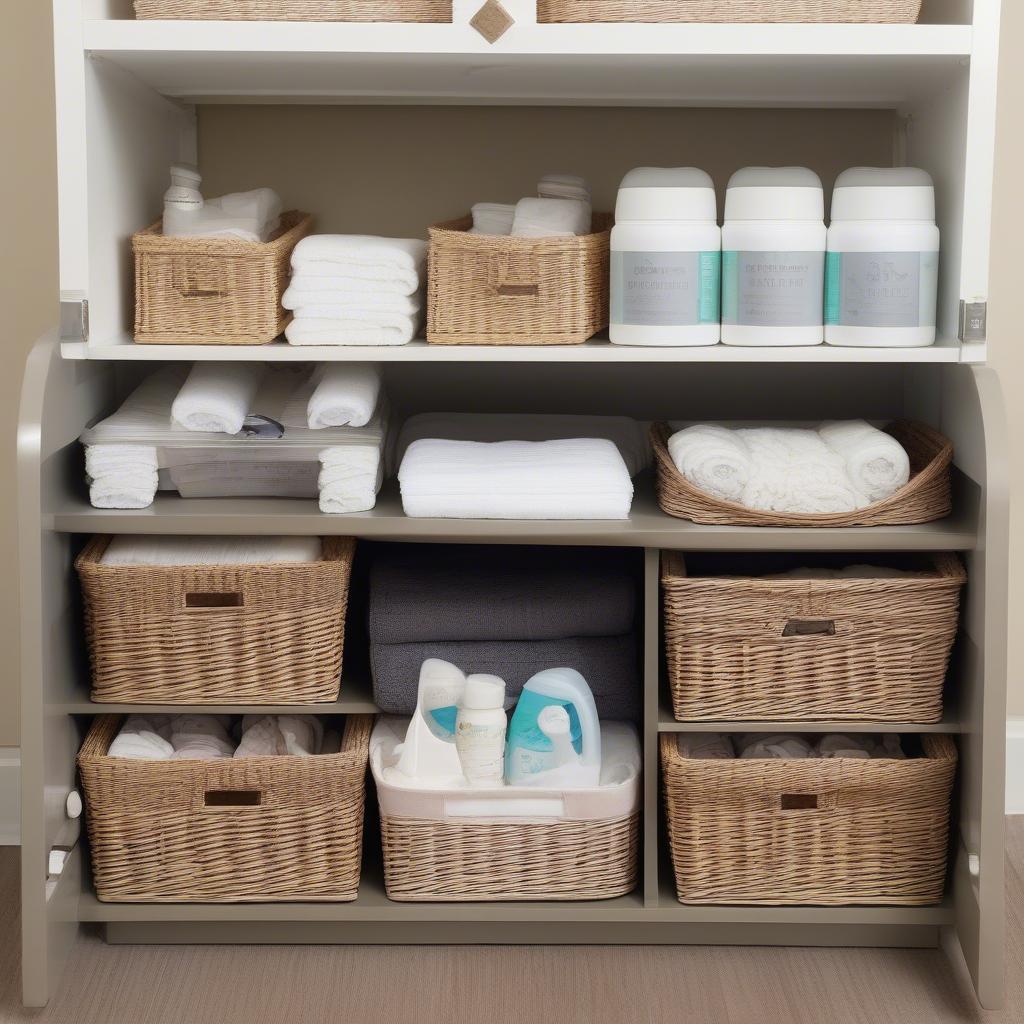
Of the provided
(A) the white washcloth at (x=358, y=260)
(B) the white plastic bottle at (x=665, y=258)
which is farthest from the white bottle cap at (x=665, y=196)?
(A) the white washcloth at (x=358, y=260)

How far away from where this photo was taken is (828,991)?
1.66 meters

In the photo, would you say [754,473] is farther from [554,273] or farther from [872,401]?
[872,401]

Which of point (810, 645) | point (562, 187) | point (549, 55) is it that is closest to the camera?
point (549, 55)

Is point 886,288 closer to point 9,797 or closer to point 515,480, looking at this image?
point 515,480

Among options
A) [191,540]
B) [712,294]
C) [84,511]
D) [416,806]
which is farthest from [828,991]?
[84,511]

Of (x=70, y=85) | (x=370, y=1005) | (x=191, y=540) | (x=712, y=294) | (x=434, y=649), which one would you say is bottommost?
(x=370, y=1005)

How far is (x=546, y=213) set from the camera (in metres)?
1.68

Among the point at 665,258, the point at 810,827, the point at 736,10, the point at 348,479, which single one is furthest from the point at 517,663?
the point at 736,10

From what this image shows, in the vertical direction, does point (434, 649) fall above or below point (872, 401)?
below

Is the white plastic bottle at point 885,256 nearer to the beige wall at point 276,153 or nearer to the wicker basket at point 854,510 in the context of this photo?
the wicker basket at point 854,510

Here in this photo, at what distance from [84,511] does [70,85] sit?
0.50m

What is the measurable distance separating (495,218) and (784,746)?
78cm

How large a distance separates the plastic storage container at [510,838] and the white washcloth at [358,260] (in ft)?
1.92

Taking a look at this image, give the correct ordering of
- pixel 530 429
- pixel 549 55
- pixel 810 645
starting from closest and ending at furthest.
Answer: pixel 549 55, pixel 810 645, pixel 530 429
